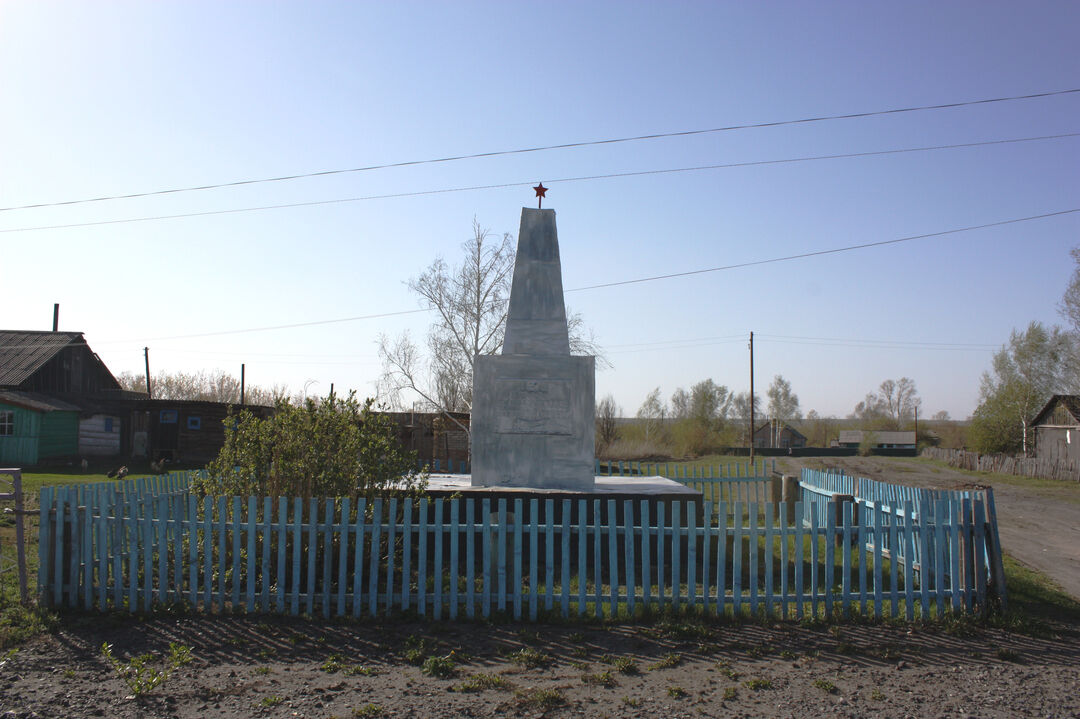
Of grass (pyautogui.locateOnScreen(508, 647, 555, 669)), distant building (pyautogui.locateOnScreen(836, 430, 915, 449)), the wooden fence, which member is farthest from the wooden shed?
distant building (pyautogui.locateOnScreen(836, 430, 915, 449))

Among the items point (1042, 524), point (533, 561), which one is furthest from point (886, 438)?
point (533, 561)

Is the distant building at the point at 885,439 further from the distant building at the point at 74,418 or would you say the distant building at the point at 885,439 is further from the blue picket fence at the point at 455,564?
the blue picket fence at the point at 455,564

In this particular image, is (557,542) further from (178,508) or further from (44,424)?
(44,424)

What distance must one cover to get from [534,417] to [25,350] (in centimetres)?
3320

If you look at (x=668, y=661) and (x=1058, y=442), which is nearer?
(x=668, y=661)

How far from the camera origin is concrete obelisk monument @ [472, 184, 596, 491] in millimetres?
10461

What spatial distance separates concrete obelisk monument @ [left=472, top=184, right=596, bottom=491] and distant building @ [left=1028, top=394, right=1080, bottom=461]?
3177 cm

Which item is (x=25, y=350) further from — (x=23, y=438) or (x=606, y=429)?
(x=606, y=429)

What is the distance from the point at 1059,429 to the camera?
116 ft

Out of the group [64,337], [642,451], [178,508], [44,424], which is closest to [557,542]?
[178,508]

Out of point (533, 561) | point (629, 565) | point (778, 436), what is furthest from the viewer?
point (778, 436)

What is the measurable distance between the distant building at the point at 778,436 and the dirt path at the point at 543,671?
6615 cm

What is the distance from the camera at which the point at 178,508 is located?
6691mm

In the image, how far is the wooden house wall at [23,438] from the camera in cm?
2739
